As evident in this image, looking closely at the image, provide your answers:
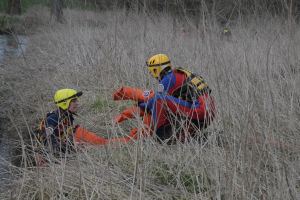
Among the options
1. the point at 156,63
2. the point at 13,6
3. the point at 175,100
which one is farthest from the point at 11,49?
the point at 175,100

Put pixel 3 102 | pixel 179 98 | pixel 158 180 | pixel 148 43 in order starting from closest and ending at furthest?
pixel 158 180
pixel 179 98
pixel 3 102
pixel 148 43

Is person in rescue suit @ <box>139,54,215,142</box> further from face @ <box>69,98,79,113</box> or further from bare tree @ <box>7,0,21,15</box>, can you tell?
bare tree @ <box>7,0,21,15</box>

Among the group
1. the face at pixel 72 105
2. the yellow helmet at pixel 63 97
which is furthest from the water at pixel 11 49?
the face at pixel 72 105

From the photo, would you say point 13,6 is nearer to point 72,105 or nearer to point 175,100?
point 72,105

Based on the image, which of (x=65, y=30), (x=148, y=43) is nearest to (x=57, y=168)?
(x=148, y=43)

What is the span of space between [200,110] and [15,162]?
2.21 meters

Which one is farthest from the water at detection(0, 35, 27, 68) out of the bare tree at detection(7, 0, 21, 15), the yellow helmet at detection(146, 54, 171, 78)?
the yellow helmet at detection(146, 54, 171, 78)

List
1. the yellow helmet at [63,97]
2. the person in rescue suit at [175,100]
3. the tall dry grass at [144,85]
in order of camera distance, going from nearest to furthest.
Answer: the tall dry grass at [144,85], the person in rescue suit at [175,100], the yellow helmet at [63,97]

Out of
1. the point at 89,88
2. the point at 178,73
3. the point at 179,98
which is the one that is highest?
the point at 178,73

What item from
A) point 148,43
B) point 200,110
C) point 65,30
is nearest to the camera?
point 200,110

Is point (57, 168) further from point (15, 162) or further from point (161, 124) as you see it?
point (15, 162)

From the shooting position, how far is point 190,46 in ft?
17.5

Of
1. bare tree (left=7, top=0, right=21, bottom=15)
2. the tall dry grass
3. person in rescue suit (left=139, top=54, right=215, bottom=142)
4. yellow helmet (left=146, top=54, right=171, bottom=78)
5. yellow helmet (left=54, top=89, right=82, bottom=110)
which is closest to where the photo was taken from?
the tall dry grass

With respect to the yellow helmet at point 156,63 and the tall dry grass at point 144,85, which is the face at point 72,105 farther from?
the yellow helmet at point 156,63
